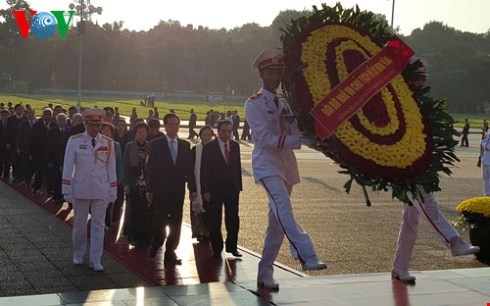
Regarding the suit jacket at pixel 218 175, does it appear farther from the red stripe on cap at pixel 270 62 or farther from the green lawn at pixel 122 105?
the green lawn at pixel 122 105

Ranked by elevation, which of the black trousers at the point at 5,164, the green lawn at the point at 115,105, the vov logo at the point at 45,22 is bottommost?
the green lawn at the point at 115,105

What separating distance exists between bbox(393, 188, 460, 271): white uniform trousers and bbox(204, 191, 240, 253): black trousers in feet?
7.81

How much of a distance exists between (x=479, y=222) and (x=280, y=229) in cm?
402

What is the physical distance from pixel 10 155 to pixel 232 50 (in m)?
90.2

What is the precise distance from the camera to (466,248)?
700 centimetres

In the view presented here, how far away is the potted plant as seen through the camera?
9.83 metres

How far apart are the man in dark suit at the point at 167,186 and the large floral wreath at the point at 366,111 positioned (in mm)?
3048

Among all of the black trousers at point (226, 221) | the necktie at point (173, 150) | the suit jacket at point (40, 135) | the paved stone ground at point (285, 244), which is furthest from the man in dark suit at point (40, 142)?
the necktie at point (173, 150)

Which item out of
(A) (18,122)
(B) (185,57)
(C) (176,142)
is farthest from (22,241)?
(B) (185,57)

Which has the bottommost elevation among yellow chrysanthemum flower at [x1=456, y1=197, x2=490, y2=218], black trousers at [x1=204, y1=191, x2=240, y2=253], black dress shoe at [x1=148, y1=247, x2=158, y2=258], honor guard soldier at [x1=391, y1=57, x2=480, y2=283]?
black dress shoe at [x1=148, y1=247, x2=158, y2=258]

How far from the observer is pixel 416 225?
7.72 metres

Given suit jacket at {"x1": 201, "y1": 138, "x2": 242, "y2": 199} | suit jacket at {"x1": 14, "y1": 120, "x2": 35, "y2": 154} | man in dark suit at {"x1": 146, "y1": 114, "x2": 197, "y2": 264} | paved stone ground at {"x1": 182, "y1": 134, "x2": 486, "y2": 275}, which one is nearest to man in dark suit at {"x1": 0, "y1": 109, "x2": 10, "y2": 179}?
suit jacket at {"x1": 14, "y1": 120, "x2": 35, "y2": 154}

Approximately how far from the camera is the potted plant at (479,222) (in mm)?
9828

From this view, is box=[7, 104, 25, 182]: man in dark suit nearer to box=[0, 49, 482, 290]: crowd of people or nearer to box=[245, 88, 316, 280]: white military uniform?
box=[0, 49, 482, 290]: crowd of people
